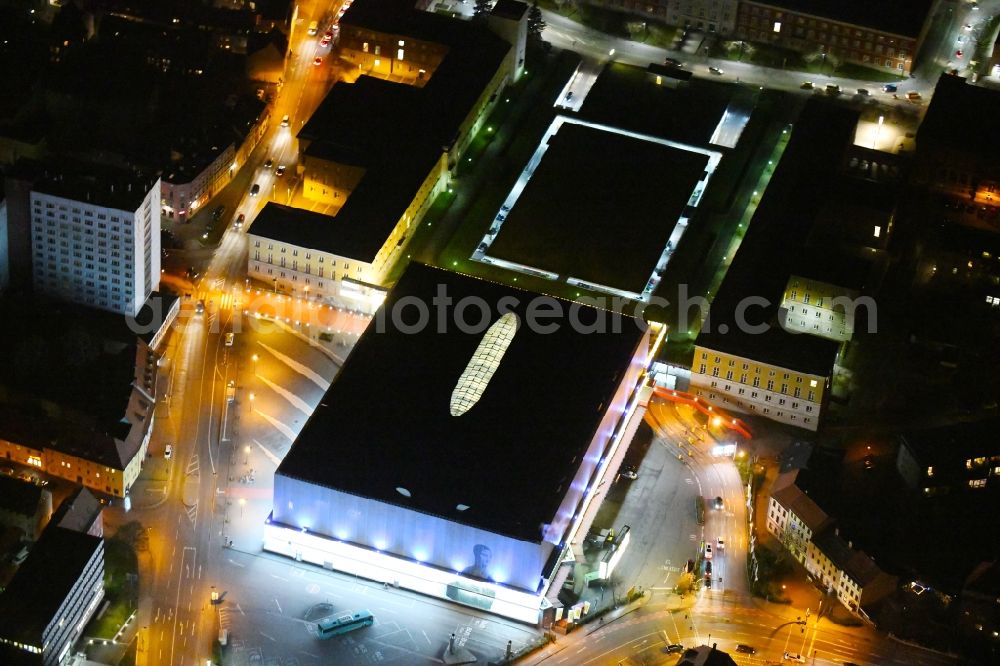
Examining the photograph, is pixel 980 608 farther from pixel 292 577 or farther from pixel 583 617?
pixel 292 577

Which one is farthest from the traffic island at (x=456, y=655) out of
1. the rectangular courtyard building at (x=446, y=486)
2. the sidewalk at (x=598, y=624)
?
the rectangular courtyard building at (x=446, y=486)

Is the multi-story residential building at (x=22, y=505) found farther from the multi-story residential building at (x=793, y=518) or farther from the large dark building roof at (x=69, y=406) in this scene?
the multi-story residential building at (x=793, y=518)

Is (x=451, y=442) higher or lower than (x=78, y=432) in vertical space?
higher

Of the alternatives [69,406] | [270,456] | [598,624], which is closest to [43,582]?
[69,406]

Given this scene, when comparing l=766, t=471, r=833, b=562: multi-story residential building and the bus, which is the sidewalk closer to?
l=766, t=471, r=833, b=562: multi-story residential building

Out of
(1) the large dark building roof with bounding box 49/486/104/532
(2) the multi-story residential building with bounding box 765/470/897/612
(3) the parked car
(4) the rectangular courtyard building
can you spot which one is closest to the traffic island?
(4) the rectangular courtyard building

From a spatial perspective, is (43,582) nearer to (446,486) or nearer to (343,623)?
(343,623)
